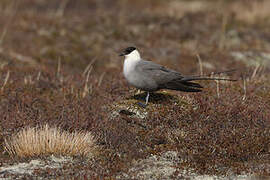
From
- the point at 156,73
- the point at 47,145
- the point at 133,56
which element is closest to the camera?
the point at 47,145

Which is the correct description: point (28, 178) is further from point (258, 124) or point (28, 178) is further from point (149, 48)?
point (149, 48)

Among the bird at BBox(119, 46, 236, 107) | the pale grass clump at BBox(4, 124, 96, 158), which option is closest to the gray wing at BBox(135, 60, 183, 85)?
the bird at BBox(119, 46, 236, 107)

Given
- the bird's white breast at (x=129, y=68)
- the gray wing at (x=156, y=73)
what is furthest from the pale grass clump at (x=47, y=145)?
the gray wing at (x=156, y=73)

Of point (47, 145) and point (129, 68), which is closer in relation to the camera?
point (47, 145)

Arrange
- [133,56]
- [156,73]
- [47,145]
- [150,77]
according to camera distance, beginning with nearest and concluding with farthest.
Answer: [47,145], [150,77], [156,73], [133,56]

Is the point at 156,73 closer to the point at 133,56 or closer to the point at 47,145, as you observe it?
the point at 133,56

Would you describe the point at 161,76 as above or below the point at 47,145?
above

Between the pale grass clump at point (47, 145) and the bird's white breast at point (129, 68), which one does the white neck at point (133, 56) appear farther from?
the pale grass clump at point (47, 145)

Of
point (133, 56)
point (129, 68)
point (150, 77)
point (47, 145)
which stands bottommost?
point (47, 145)

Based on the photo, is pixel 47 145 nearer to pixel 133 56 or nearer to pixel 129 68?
pixel 129 68

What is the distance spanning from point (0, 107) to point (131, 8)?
52.1 ft

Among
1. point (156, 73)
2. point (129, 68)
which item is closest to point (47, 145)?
point (129, 68)

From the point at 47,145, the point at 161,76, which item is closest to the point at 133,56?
the point at 161,76

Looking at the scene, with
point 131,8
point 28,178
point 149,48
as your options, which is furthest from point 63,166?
point 131,8
